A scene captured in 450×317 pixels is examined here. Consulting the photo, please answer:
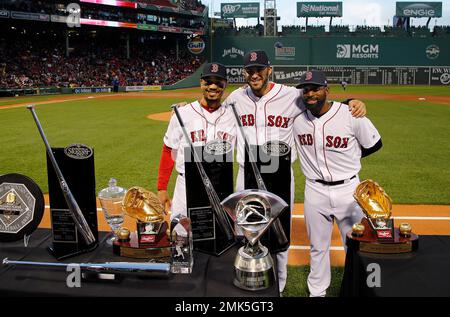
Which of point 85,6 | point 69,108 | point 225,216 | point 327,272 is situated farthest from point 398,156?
point 85,6

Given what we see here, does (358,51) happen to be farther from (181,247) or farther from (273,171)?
(181,247)

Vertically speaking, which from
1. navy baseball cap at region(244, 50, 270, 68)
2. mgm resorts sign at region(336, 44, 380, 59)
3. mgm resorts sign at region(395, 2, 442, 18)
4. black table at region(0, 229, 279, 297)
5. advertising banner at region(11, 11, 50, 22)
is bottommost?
black table at region(0, 229, 279, 297)

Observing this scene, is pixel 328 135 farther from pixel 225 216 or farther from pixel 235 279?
pixel 235 279

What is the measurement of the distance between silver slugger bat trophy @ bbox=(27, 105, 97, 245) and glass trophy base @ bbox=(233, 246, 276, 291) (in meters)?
1.13

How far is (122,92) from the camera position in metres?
34.8

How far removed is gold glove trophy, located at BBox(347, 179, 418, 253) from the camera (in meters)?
2.67

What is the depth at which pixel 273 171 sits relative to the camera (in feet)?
10.4

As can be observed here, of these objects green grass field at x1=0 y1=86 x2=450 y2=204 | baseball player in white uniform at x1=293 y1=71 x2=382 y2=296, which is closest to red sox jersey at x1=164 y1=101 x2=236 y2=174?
baseball player in white uniform at x1=293 y1=71 x2=382 y2=296

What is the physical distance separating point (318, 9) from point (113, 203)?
54.2 m

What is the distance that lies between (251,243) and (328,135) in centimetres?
159

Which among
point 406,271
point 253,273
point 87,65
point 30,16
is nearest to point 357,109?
point 406,271

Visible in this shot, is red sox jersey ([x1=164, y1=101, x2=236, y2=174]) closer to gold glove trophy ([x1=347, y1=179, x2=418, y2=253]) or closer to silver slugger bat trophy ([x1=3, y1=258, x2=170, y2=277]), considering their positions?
gold glove trophy ([x1=347, y1=179, x2=418, y2=253])

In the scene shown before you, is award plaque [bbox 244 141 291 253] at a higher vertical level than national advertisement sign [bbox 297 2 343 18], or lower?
lower

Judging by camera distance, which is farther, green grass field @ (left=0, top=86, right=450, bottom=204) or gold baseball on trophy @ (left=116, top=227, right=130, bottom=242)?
green grass field @ (left=0, top=86, right=450, bottom=204)
